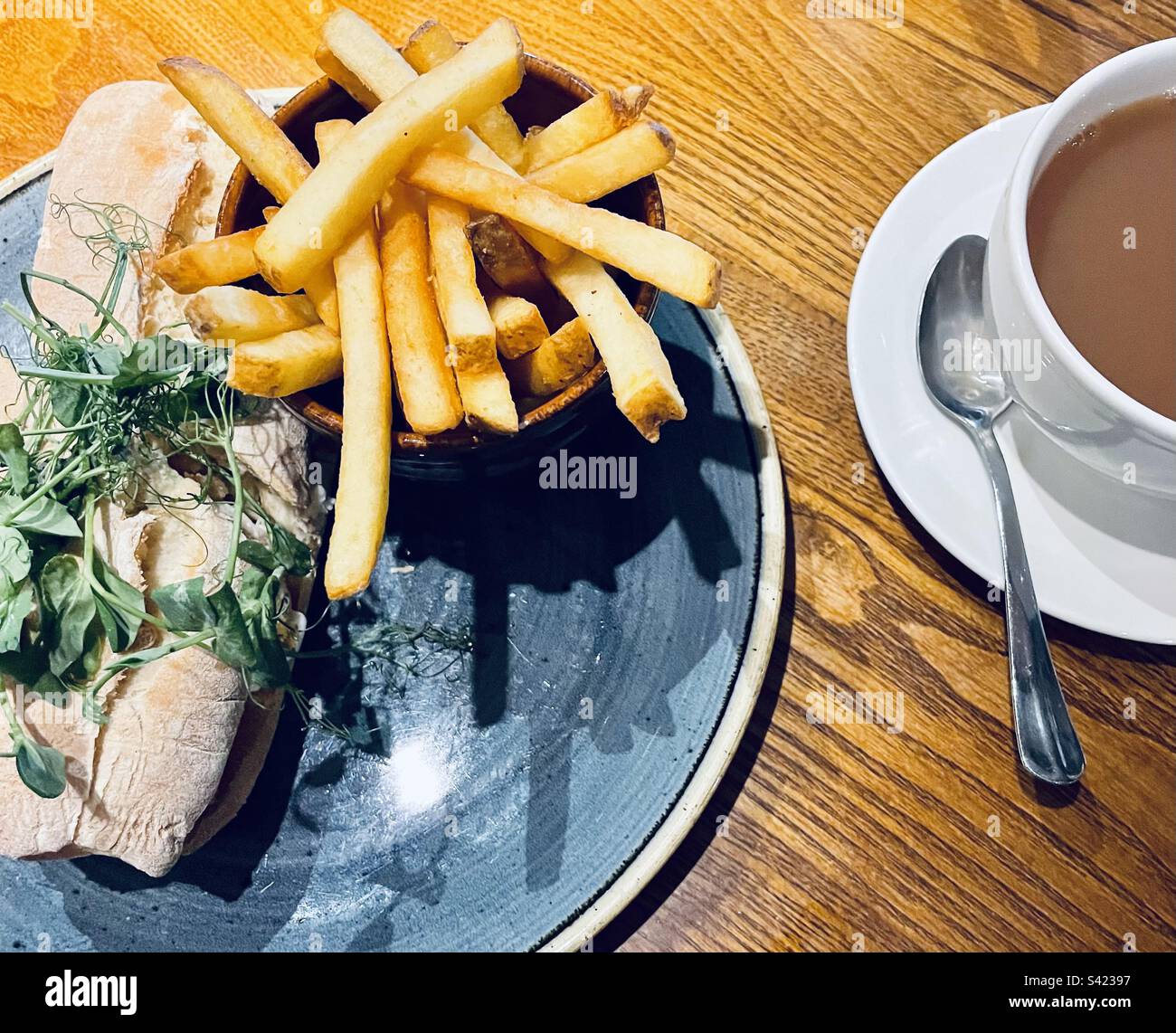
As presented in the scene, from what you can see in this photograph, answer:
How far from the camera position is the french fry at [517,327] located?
1.17 m

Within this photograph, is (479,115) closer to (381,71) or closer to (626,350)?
(381,71)

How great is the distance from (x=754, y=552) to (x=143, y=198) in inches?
44.3

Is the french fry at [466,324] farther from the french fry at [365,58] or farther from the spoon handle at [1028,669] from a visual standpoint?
the spoon handle at [1028,669]

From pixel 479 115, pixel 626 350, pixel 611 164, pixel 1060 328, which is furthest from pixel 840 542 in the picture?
pixel 479 115

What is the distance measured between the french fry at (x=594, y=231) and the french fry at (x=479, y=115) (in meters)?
0.12

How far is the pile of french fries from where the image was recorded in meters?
1.13

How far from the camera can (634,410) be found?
1130 mm

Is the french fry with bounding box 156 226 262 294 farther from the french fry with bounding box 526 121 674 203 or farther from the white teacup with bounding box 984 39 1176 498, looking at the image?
the white teacup with bounding box 984 39 1176 498

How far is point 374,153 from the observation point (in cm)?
113

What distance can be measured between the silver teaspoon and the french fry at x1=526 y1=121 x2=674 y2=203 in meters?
0.56

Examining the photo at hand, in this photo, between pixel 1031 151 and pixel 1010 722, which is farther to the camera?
pixel 1010 722

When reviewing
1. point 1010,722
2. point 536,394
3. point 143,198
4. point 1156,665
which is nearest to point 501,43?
point 536,394
